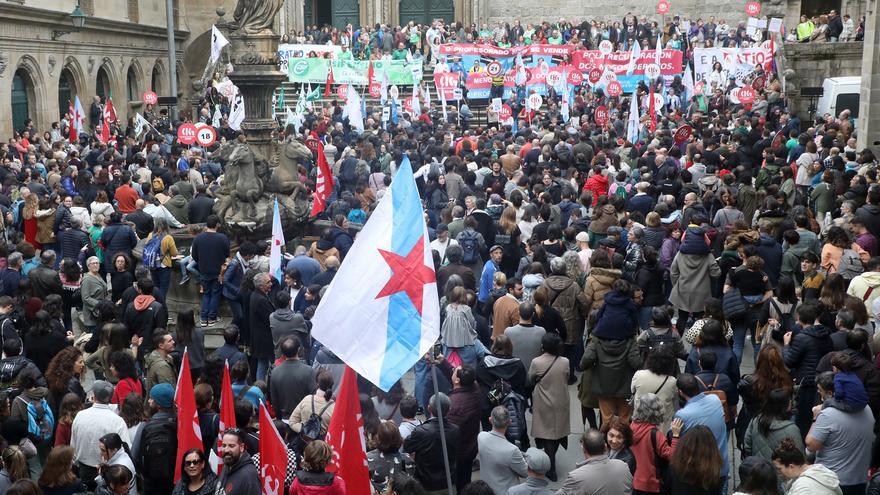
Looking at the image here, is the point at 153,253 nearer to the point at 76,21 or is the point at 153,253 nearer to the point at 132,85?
the point at 76,21

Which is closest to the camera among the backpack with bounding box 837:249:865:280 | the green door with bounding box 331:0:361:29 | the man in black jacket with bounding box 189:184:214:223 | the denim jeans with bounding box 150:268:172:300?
the backpack with bounding box 837:249:865:280

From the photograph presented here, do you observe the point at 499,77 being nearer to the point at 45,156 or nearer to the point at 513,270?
the point at 45,156

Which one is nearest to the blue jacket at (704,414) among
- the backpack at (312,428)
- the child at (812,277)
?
the backpack at (312,428)

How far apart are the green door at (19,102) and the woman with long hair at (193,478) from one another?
2417 centimetres

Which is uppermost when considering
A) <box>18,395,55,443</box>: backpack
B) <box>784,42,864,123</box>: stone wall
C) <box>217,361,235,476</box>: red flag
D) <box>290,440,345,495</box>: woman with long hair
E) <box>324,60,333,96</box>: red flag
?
<box>784,42,864,123</box>: stone wall

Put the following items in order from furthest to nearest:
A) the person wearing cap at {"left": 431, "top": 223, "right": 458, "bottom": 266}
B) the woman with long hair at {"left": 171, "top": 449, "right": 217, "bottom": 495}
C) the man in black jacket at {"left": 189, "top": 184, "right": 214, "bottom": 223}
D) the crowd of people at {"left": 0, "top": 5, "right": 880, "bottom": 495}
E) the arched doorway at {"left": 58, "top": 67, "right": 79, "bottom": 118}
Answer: the arched doorway at {"left": 58, "top": 67, "right": 79, "bottom": 118}, the man in black jacket at {"left": 189, "top": 184, "right": 214, "bottom": 223}, the person wearing cap at {"left": 431, "top": 223, "right": 458, "bottom": 266}, the crowd of people at {"left": 0, "top": 5, "right": 880, "bottom": 495}, the woman with long hair at {"left": 171, "top": 449, "right": 217, "bottom": 495}

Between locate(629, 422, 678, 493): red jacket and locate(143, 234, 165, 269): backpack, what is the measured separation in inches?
299

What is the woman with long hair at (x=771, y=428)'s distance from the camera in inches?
289

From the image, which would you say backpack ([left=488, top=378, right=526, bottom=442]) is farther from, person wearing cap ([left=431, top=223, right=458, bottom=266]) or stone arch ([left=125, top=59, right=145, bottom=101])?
stone arch ([left=125, top=59, right=145, bottom=101])

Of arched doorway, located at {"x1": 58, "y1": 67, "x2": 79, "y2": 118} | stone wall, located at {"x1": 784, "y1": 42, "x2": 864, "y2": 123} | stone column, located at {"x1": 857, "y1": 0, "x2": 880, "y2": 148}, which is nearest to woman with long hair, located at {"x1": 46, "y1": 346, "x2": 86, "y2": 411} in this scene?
stone column, located at {"x1": 857, "y1": 0, "x2": 880, "y2": 148}

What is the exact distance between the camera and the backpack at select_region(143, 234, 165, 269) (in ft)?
43.7

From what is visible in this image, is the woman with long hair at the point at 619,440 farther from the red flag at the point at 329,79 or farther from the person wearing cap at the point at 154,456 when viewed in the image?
the red flag at the point at 329,79

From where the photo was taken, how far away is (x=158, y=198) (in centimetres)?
1589

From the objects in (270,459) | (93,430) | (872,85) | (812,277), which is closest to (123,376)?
(93,430)
